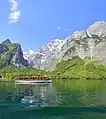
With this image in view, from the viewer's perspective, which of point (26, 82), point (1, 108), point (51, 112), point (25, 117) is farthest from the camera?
point (26, 82)

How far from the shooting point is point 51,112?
5581 cm

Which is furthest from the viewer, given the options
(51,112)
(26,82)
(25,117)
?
(26,82)

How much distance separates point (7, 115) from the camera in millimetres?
52188

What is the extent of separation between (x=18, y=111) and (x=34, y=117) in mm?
6383

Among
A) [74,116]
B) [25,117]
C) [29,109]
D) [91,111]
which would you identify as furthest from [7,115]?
[91,111]

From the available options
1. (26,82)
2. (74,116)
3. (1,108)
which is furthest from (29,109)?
(26,82)

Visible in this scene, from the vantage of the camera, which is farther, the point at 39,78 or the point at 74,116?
the point at 39,78

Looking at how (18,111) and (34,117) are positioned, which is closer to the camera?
(34,117)

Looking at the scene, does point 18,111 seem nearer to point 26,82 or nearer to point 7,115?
point 7,115

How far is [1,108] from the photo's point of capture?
196 feet

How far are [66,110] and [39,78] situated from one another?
140 m

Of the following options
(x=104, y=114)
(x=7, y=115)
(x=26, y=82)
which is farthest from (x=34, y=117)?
(x=26, y=82)

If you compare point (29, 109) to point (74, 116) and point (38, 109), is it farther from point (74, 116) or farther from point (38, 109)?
point (74, 116)

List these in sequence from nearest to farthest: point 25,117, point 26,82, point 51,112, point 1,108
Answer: point 25,117 → point 51,112 → point 1,108 → point 26,82
